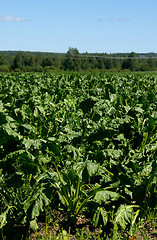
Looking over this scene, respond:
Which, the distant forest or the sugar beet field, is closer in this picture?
the sugar beet field

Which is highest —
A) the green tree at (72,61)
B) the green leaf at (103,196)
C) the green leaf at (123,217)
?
the green tree at (72,61)

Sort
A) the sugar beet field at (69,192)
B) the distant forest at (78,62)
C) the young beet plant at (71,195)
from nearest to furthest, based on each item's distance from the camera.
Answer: the sugar beet field at (69,192)
the young beet plant at (71,195)
the distant forest at (78,62)

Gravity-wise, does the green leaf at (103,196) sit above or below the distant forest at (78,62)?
below

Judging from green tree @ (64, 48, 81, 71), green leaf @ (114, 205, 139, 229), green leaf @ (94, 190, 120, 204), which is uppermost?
green tree @ (64, 48, 81, 71)

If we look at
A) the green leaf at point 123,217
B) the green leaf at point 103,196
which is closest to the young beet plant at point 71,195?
the green leaf at point 103,196

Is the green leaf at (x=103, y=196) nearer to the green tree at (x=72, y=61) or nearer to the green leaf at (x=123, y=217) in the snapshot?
the green leaf at (x=123, y=217)

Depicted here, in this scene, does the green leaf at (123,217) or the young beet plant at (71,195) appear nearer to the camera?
the green leaf at (123,217)

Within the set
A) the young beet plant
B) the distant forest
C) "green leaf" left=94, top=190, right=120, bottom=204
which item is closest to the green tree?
the distant forest

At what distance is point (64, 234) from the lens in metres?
3.25

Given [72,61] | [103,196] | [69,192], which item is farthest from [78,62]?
[103,196]

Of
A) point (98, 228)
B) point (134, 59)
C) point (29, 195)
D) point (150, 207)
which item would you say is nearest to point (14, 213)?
point (29, 195)

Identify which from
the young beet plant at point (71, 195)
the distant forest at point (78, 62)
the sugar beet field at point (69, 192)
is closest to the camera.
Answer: the sugar beet field at point (69, 192)

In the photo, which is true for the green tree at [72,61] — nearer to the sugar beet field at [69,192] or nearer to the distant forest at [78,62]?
the distant forest at [78,62]

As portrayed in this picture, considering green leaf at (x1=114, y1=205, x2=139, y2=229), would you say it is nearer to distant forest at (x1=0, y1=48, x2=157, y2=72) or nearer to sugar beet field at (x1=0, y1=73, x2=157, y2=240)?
sugar beet field at (x1=0, y1=73, x2=157, y2=240)
